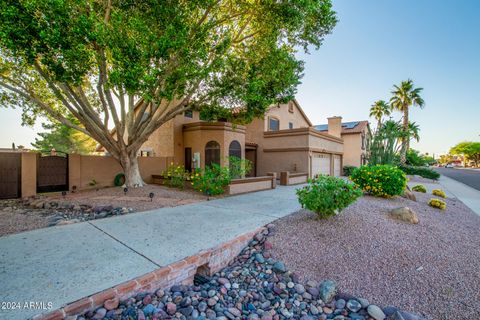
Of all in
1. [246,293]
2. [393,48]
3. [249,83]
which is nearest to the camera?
[246,293]

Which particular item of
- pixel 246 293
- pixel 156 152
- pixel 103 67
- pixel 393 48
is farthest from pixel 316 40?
pixel 156 152

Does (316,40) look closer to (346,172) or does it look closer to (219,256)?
(219,256)

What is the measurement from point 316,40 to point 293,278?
11.3 metres

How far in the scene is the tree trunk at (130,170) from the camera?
426 inches

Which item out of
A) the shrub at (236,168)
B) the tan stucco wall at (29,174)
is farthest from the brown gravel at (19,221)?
the shrub at (236,168)

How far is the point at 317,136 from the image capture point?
18.2 meters

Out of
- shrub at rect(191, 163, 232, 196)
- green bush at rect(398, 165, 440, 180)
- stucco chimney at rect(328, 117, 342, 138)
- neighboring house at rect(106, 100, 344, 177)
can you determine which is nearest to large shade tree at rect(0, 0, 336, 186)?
shrub at rect(191, 163, 232, 196)

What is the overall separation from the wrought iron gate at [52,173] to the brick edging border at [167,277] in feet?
33.0

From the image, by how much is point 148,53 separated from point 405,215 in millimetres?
8877

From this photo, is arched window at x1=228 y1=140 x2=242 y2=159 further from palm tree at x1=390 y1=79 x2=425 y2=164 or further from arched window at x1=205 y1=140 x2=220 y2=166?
palm tree at x1=390 y1=79 x2=425 y2=164

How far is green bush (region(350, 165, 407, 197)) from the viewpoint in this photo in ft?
28.0

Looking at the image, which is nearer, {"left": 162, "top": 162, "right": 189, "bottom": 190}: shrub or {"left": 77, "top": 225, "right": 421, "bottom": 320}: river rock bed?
{"left": 77, "top": 225, "right": 421, "bottom": 320}: river rock bed

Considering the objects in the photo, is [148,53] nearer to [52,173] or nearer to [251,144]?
[52,173]

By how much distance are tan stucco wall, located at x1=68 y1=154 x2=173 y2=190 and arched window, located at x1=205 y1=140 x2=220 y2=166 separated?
3955mm
